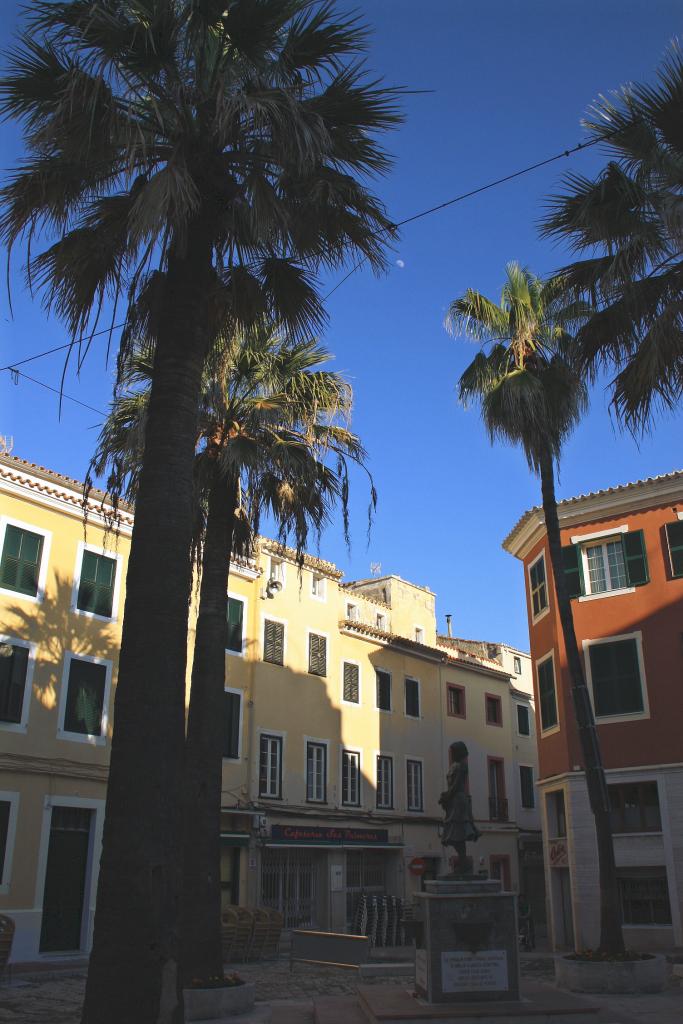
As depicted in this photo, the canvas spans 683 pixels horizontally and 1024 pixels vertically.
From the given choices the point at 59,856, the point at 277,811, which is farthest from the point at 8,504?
the point at 277,811

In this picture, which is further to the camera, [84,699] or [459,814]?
[84,699]

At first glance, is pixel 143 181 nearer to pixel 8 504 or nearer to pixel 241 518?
pixel 241 518

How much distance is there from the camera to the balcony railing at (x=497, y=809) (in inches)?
1506

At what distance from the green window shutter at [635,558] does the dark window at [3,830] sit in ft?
52.5

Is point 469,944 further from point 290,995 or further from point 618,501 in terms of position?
point 618,501

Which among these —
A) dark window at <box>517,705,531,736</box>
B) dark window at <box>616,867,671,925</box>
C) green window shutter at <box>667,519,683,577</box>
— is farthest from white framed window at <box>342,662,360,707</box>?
green window shutter at <box>667,519,683,577</box>

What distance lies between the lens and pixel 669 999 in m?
12.7

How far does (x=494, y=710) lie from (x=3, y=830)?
25.6 m

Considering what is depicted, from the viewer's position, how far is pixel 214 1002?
35.7 ft

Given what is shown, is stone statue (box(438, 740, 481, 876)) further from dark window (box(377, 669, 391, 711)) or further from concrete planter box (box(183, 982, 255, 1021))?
dark window (box(377, 669, 391, 711))

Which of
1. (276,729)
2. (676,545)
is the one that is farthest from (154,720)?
(276,729)

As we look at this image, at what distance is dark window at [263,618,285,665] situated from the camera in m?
29.6

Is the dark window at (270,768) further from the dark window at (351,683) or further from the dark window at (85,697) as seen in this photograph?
the dark window at (85,697)

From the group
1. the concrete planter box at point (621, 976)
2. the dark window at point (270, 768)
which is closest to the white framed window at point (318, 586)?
the dark window at point (270, 768)
